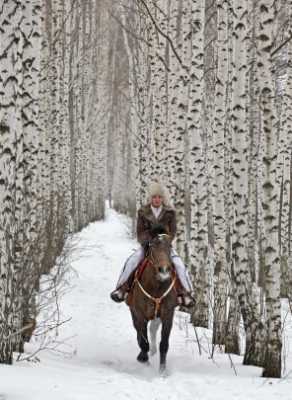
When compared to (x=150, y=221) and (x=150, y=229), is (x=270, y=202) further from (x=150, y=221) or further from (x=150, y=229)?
(x=150, y=221)

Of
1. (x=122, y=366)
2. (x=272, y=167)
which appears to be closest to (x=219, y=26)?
(x=272, y=167)

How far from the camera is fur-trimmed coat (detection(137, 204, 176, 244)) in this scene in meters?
8.13

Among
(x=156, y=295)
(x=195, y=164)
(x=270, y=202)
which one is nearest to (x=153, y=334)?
(x=156, y=295)

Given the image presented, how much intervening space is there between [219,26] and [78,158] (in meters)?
16.3

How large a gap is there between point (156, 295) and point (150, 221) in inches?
40.9

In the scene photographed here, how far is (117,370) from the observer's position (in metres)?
7.68

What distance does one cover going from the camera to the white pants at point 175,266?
8.20 metres

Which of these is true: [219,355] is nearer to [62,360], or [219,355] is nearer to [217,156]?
[62,360]

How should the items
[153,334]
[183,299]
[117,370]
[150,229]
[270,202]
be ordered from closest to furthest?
[270,202]
[117,370]
[150,229]
[183,299]
[153,334]

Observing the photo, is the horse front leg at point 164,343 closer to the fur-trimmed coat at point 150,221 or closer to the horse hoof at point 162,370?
the horse hoof at point 162,370

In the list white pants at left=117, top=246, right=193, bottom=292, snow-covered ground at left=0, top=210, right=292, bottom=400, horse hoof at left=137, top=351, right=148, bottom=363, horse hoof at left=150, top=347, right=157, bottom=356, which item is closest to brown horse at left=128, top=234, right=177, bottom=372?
horse hoof at left=137, top=351, right=148, bottom=363

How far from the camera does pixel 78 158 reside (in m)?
26.8

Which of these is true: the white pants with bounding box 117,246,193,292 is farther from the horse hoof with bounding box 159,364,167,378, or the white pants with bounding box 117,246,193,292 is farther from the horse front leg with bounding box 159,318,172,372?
the horse hoof with bounding box 159,364,167,378

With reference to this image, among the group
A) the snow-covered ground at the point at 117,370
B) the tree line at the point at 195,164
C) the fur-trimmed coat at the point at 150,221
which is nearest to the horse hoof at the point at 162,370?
the snow-covered ground at the point at 117,370
